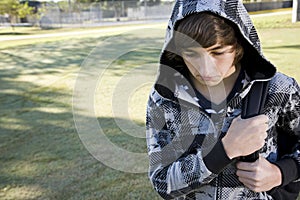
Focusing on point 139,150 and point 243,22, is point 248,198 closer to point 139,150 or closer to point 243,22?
point 243,22

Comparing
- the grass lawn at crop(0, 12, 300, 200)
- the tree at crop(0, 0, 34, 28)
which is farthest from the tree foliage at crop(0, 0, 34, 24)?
the grass lawn at crop(0, 12, 300, 200)

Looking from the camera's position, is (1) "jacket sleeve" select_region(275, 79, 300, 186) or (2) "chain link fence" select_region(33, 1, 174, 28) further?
(2) "chain link fence" select_region(33, 1, 174, 28)

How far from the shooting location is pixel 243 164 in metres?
0.67

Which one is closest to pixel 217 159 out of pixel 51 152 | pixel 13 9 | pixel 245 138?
pixel 245 138

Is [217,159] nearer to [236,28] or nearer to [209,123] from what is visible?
[209,123]

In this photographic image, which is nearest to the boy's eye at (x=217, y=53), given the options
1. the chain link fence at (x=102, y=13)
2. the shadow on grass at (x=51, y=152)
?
the shadow on grass at (x=51, y=152)

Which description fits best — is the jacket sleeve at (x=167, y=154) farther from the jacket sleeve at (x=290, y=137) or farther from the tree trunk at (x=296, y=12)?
the tree trunk at (x=296, y=12)

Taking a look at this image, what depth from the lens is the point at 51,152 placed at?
2266mm

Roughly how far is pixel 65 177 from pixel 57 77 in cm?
290

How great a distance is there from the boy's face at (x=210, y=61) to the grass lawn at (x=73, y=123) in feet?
1.54

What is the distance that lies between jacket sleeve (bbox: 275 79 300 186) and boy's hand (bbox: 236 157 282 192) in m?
0.04

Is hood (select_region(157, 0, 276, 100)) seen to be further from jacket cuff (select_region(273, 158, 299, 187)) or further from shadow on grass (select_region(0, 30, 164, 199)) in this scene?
shadow on grass (select_region(0, 30, 164, 199))

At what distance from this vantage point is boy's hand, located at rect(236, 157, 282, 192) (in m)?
0.67

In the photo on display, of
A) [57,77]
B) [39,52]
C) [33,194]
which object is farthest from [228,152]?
[39,52]
